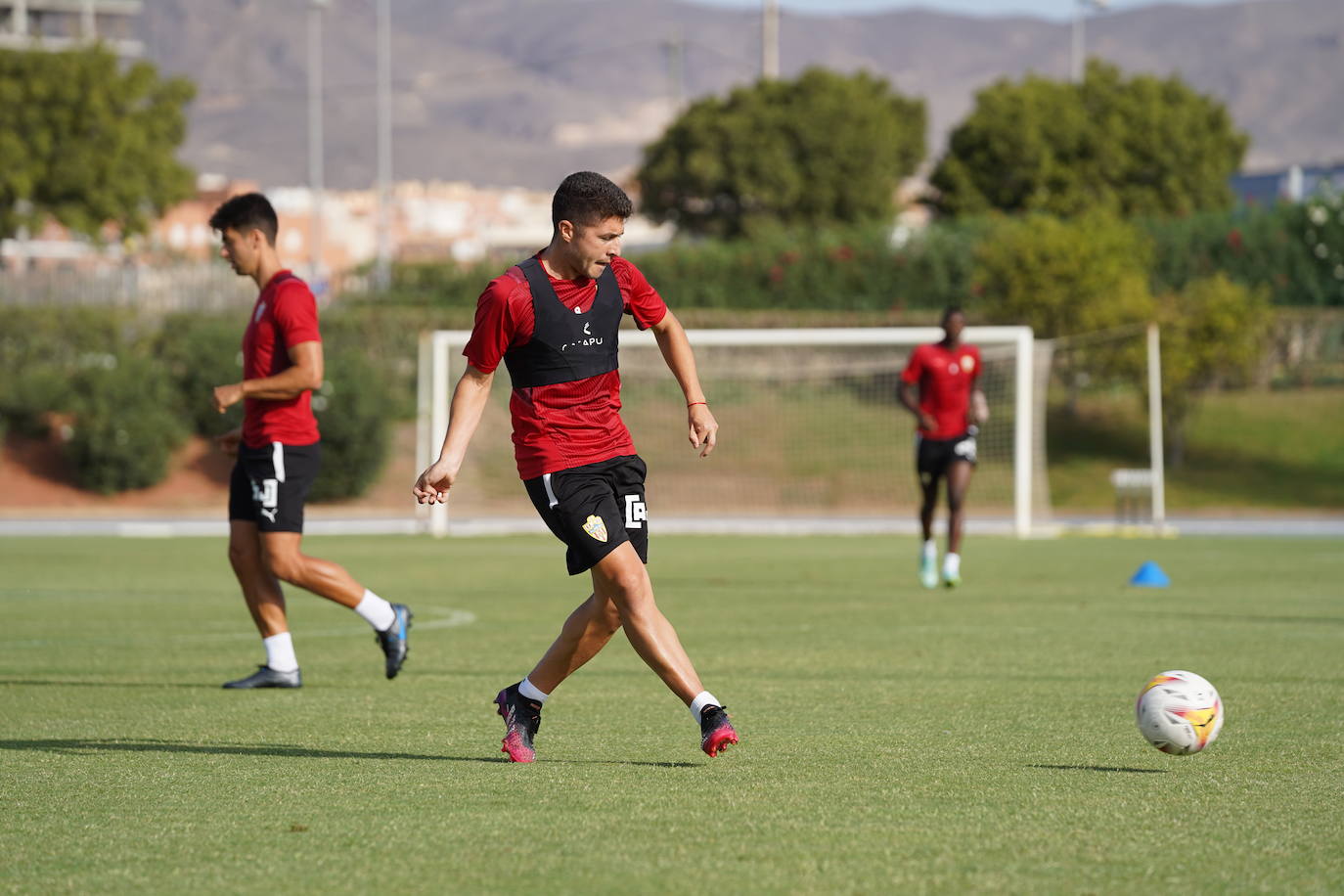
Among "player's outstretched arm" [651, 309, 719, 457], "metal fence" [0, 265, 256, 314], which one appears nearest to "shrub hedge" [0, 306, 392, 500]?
"metal fence" [0, 265, 256, 314]

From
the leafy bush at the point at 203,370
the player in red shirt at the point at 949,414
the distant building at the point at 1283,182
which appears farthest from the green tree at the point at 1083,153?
the player in red shirt at the point at 949,414

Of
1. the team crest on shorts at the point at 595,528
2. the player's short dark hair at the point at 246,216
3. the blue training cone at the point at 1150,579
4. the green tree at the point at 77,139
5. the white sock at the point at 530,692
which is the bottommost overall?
the blue training cone at the point at 1150,579

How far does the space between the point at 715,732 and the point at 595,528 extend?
0.82m

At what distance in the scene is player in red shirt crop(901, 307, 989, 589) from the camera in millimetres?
14562

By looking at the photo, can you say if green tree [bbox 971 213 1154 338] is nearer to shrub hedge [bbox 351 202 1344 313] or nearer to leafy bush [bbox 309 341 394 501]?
shrub hedge [bbox 351 202 1344 313]

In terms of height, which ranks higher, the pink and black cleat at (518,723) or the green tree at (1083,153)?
the green tree at (1083,153)

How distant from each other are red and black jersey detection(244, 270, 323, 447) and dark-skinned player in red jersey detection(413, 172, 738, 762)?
8.02 ft

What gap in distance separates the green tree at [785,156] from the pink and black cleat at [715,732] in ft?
155

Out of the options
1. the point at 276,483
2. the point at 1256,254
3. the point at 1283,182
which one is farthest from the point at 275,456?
the point at 1283,182

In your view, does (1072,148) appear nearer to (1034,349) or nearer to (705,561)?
(1034,349)

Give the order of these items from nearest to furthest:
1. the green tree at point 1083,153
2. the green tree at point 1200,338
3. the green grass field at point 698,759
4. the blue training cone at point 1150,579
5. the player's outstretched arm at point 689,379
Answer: the green grass field at point 698,759, the player's outstretched arm at point 689,379, the blue training cone at point 1150,579, the green tree at point 1200,338, the green tree at point 1083,153

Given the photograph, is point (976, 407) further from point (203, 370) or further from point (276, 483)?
point (203, 370)

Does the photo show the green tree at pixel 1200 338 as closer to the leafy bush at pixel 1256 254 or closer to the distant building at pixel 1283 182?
the leafy bush at pixel 1256 254

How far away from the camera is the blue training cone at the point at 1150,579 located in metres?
15.0
